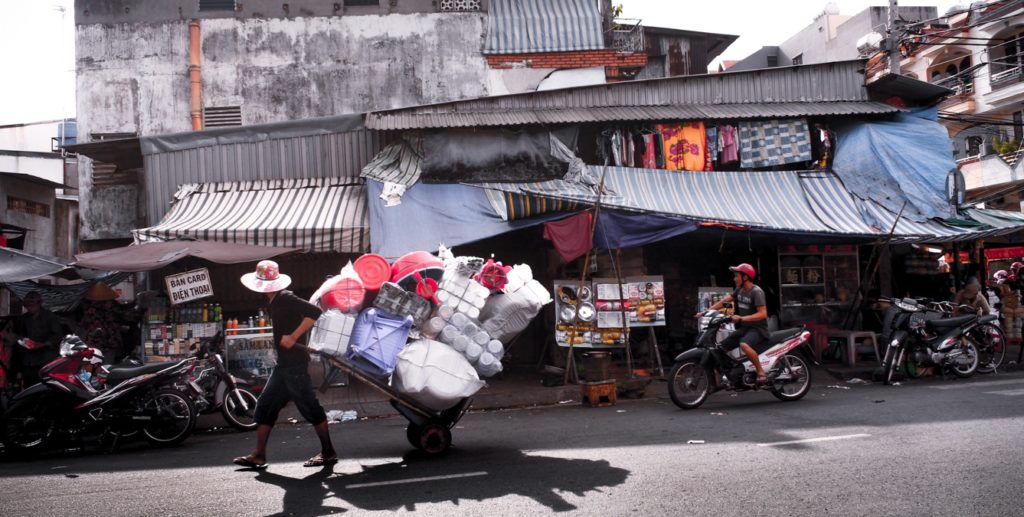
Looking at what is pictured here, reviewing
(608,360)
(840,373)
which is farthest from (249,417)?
(840,373)

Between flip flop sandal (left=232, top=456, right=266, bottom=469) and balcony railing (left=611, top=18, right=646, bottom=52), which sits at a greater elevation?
balcony railing (left=611, top=18, right=646, bottom=52)

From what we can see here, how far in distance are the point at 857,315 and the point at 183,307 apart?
12.2 meters

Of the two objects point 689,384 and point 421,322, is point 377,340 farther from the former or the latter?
point 689,384

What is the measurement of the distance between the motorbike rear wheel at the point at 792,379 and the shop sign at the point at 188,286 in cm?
858

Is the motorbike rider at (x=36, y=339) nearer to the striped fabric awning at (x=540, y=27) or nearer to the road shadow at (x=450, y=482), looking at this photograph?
the road shadow at (x=450, y=482)

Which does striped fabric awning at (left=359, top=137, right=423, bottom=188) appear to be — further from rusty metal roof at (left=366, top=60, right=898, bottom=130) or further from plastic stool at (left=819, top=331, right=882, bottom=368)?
plastic stool at (left=819, top=331, right=882, bottom=368)

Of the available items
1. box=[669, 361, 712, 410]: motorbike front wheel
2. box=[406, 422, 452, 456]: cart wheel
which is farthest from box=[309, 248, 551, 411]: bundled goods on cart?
box=[669, 361, 712, 410]: motorbike front wheel

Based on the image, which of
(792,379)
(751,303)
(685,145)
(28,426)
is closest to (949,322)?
(792,379)

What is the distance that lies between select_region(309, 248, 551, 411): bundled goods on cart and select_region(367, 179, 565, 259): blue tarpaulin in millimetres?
5332

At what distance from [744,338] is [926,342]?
396 cm

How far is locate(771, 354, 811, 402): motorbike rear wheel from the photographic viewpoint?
32.9 feet

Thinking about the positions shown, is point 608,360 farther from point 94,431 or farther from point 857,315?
point 94,431

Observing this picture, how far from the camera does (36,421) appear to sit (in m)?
8.42

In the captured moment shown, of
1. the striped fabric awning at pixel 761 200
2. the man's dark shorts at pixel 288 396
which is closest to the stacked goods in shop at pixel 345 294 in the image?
the man's dark shorts at pixel 288 396
